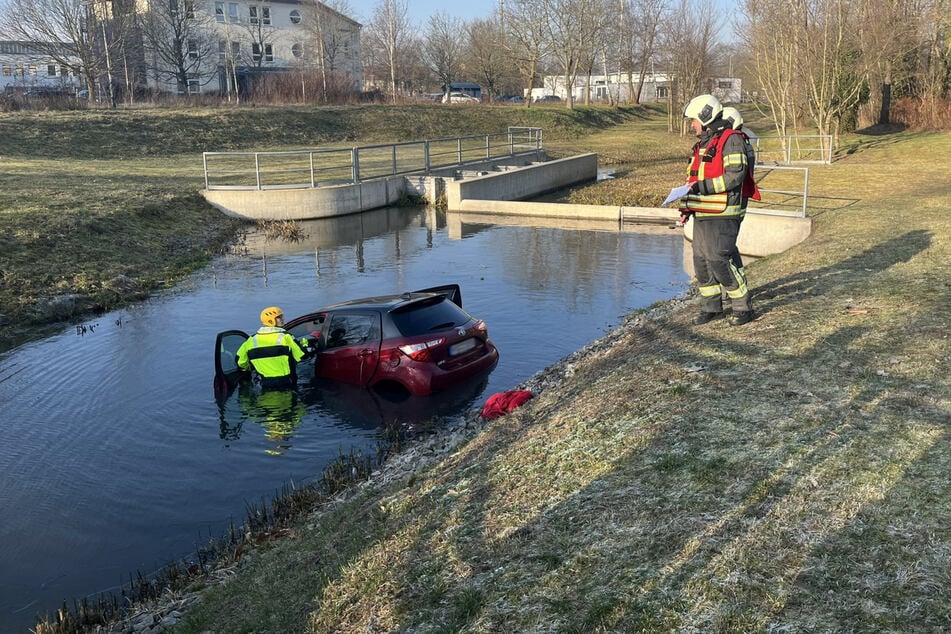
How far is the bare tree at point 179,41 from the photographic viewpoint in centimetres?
6284

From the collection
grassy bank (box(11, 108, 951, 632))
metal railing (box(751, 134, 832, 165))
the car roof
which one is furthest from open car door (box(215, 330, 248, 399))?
metal railing (box(751, 134, 832, 165))

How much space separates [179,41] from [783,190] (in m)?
55.2

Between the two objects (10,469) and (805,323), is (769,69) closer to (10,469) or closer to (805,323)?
(805,323)

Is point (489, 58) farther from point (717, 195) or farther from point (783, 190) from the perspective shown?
point (717, 195)

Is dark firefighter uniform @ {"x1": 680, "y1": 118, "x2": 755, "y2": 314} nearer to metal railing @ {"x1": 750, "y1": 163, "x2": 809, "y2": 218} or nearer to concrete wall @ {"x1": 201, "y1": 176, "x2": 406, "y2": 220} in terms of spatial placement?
metal railing @ {"x1": 750, "y1": 163, "x2": 809, "y2": 218}

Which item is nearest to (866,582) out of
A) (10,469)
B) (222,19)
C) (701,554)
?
(701,554)

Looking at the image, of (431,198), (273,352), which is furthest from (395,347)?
(431,198)

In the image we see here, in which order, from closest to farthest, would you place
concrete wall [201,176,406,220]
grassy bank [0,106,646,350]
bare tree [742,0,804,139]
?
grassy bank [0,106,646,350], concrete wall [201,176,406,220], bare tree [742,0,804,139]

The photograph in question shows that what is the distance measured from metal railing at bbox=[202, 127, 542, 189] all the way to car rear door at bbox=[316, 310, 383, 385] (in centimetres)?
1314

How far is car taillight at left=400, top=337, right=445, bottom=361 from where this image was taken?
895 cm

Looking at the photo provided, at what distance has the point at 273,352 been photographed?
30.8 ft

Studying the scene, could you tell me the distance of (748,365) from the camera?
680 centimetres

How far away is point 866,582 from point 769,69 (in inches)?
1437

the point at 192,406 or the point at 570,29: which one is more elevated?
the point at 570,29
